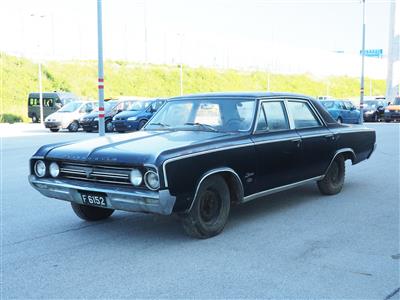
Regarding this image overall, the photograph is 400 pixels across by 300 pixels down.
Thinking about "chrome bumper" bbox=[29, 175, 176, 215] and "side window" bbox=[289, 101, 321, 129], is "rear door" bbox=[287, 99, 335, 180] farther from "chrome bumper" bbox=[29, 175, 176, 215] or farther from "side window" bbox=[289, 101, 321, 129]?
"chrome bumper" bbox=[29, 175, 176, 215]

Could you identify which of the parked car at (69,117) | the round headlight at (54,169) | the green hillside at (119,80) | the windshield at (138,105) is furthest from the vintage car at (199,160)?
the green hillside at (119,80)

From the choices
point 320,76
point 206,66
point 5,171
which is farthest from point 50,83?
point 320,76

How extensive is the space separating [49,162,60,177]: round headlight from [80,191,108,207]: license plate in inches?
19.2

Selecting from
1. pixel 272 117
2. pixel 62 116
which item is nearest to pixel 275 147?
pixel 272 117

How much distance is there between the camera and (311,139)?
7.28 meters

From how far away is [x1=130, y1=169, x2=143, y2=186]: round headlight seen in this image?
→ 521cm

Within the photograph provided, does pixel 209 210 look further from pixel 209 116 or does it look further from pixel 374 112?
pixel 374 112

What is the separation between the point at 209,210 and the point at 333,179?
120 inches

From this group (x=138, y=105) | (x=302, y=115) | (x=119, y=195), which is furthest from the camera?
(x=138, y=105)

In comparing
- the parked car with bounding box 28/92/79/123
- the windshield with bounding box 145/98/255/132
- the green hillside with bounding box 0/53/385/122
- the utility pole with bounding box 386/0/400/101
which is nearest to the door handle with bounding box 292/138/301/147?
the windshield with bounding box 145/98/255/132

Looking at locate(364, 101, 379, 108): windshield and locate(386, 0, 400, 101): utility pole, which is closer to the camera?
locate(364, 101, 379, 108): windshield

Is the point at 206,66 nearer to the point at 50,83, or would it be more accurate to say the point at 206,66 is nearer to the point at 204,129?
the point at 50,83

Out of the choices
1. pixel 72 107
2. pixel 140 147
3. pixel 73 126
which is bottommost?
pixel 73 126

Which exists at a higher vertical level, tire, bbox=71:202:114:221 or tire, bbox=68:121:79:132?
tire, bbox=71:202:114:221
